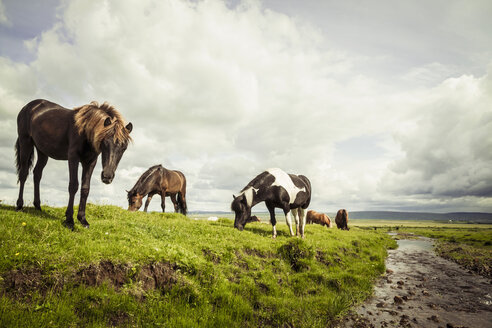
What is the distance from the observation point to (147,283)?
561cm

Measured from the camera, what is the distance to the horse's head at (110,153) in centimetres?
654

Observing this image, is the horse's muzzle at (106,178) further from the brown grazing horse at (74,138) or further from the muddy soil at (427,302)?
the muddy soil at (427,302)

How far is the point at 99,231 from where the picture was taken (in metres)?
7.16

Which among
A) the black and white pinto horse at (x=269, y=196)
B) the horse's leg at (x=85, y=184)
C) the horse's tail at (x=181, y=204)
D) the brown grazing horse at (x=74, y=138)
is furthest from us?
the horse's tail at (x=181, y=204)

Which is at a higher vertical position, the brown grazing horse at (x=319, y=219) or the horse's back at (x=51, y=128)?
the horse's back at (x=51, y=128)

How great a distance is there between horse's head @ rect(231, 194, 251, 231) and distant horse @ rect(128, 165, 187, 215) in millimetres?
8222

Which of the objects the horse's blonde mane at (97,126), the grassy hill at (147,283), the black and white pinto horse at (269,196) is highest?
the horse's blonde mane at (97,126)

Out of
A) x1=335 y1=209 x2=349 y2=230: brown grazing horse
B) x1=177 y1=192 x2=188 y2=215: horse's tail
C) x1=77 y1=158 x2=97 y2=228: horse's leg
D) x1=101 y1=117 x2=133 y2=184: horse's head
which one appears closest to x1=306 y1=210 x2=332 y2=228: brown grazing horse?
x1=335 y1=209 x2=349 y2=230: brown grazing horse

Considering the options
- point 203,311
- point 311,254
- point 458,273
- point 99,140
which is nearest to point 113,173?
point 99,140

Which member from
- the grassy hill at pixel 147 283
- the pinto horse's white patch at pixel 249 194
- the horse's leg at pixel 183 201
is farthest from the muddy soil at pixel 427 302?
the horse's leg at pixel 183 201

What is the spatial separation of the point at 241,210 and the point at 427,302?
871cm

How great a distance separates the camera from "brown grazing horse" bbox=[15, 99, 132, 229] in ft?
22.2

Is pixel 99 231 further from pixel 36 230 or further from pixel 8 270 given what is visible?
pixel 8 270

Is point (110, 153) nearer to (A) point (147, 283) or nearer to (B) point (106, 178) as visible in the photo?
(B) point (106, 178)
